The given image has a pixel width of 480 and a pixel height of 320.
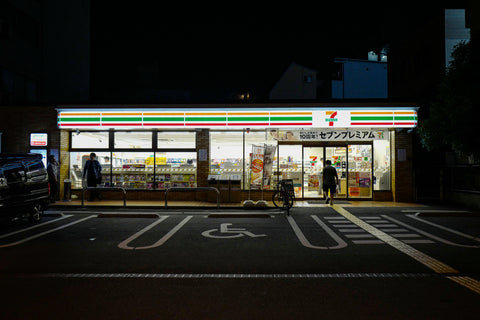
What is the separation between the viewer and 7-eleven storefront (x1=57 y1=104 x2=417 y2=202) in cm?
1502

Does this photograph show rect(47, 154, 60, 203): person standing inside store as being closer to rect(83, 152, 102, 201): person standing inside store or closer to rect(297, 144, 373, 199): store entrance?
rect(83, 152, 102, 201): person standing inside store

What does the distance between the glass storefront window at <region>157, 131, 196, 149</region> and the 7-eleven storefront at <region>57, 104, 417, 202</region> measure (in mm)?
47

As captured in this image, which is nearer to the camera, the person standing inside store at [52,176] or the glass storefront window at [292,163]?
the person standing inside store at [52,176]

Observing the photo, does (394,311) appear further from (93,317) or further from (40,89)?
(40,89)

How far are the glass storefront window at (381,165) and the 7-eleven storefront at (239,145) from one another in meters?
0.04

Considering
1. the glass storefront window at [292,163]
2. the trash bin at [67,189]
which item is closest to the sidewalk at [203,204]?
the trash bin at [67,189]

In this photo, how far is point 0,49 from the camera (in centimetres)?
1888

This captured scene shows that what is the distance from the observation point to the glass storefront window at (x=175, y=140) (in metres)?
15.7

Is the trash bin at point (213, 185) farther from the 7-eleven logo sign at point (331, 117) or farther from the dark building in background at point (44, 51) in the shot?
the dark building in background at point (44, 51)

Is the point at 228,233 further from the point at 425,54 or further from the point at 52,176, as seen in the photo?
the point at 425,54

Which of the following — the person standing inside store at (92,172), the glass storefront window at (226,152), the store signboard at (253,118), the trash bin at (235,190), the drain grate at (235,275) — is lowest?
the drain grate at (235,275)

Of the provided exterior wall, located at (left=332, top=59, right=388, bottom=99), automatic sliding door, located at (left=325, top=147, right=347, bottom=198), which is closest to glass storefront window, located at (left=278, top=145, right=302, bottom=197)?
automatic sliding door, located at (left=325, top=147, right=347, bottom=198)

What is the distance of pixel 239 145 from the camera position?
1582cm

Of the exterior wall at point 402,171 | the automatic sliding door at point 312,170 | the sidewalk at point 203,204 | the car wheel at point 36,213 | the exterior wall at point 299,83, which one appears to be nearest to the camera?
the car wheel at point 36,213
